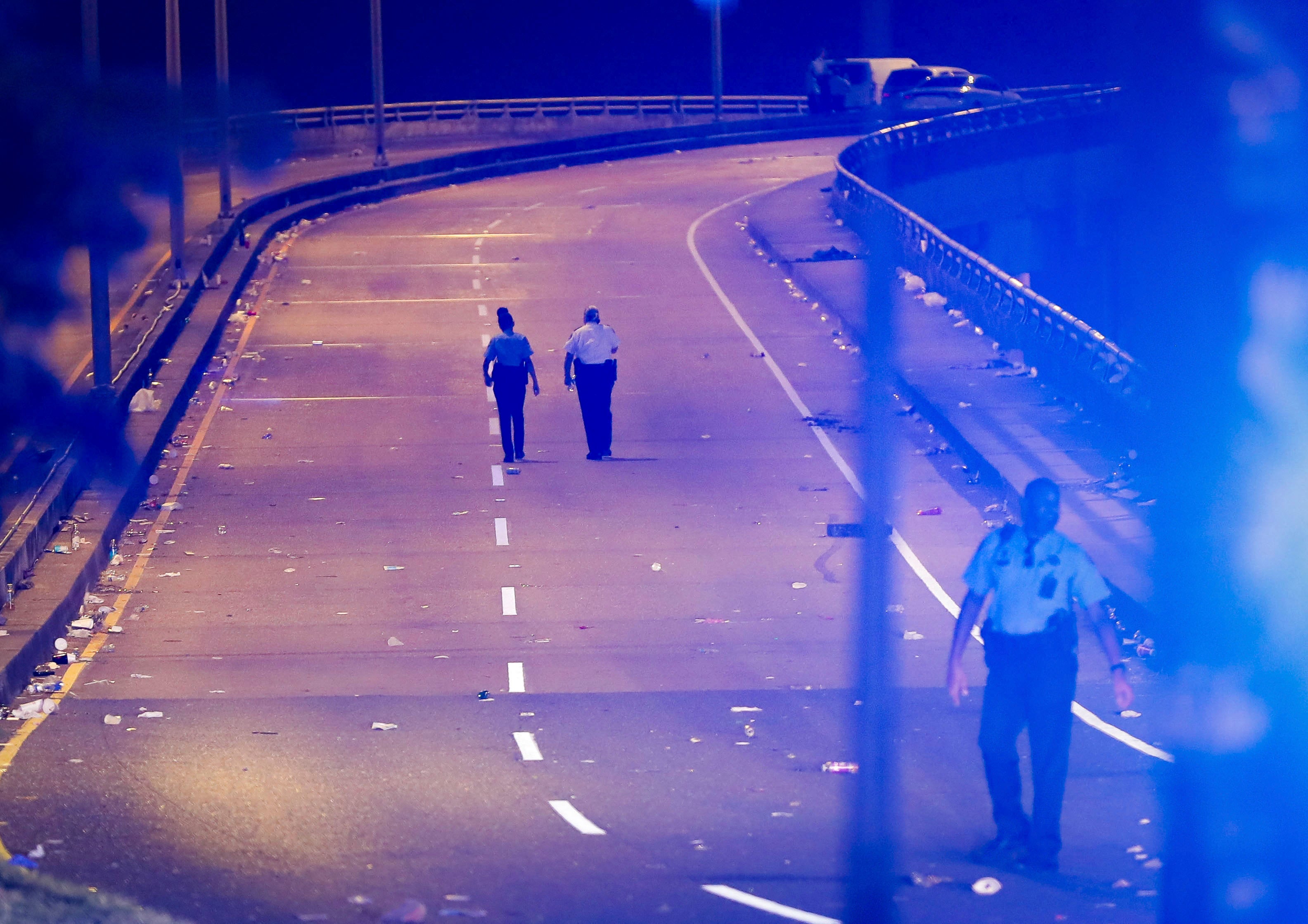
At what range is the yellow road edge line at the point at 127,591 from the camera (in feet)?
40.0

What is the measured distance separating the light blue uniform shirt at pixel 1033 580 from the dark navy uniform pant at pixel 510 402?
11954 millimetres

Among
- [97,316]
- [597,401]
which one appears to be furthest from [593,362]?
[97,316]

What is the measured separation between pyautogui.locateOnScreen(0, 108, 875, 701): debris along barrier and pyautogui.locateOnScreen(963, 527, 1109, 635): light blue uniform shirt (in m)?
4.22

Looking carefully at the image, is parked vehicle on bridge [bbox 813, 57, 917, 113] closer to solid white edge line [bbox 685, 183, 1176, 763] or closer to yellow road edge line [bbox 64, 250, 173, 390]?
solid white edge line [bbox 685, 183, 1176, 763]

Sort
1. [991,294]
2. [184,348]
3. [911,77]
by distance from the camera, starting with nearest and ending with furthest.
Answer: [991,294], [184,348], [911,77]

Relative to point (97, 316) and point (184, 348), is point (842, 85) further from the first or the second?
point (97, 316)

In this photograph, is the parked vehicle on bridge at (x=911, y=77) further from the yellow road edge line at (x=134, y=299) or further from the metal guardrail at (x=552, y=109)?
the yellow road edge line at (x=134, y=299)

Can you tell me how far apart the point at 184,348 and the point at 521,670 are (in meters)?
15.6

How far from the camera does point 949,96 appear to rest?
2596 inches

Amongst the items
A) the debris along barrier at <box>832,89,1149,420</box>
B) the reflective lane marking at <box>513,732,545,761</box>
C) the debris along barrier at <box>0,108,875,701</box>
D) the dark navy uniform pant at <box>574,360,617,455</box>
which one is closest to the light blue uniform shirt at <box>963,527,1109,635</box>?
the debris along barrier at <box>832,89,1149,420</box>

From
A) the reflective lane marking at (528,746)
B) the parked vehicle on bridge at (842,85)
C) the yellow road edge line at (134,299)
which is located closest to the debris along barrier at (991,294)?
the reflective lane marking at (528,746)

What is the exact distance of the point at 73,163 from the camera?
578cm

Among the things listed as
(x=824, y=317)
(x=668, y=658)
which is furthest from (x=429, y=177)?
(x=668, y=658)

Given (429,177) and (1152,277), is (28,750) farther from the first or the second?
(429,177)
